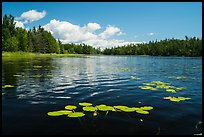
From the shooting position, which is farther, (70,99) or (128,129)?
(70,99)

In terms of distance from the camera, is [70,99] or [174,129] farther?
[70,99]

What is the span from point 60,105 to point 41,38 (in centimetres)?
10100

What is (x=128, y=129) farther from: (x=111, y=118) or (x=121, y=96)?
(x=121, y=96)

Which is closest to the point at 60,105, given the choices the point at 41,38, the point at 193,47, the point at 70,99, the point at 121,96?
the point at 70,99

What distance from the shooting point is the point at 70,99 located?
10.5m

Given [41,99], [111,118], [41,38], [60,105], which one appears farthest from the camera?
[41,38]

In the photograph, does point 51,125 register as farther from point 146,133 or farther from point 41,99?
point 41,99

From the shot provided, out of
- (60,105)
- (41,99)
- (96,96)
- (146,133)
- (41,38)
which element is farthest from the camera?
(41,38)

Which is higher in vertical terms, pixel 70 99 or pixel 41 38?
pixel 41 38

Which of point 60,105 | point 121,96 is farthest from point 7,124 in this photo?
point 121,96

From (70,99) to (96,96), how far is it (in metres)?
1.51

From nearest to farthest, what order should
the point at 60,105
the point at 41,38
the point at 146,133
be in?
the point at 146,133
the point at 60,105
the point at 41,38

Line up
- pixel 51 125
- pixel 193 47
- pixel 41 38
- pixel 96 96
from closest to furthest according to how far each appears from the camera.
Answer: pixel 51 125 < pixel 96 96 < pixel 41 38 < pixel 193 47

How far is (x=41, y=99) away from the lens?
34.4 ft
